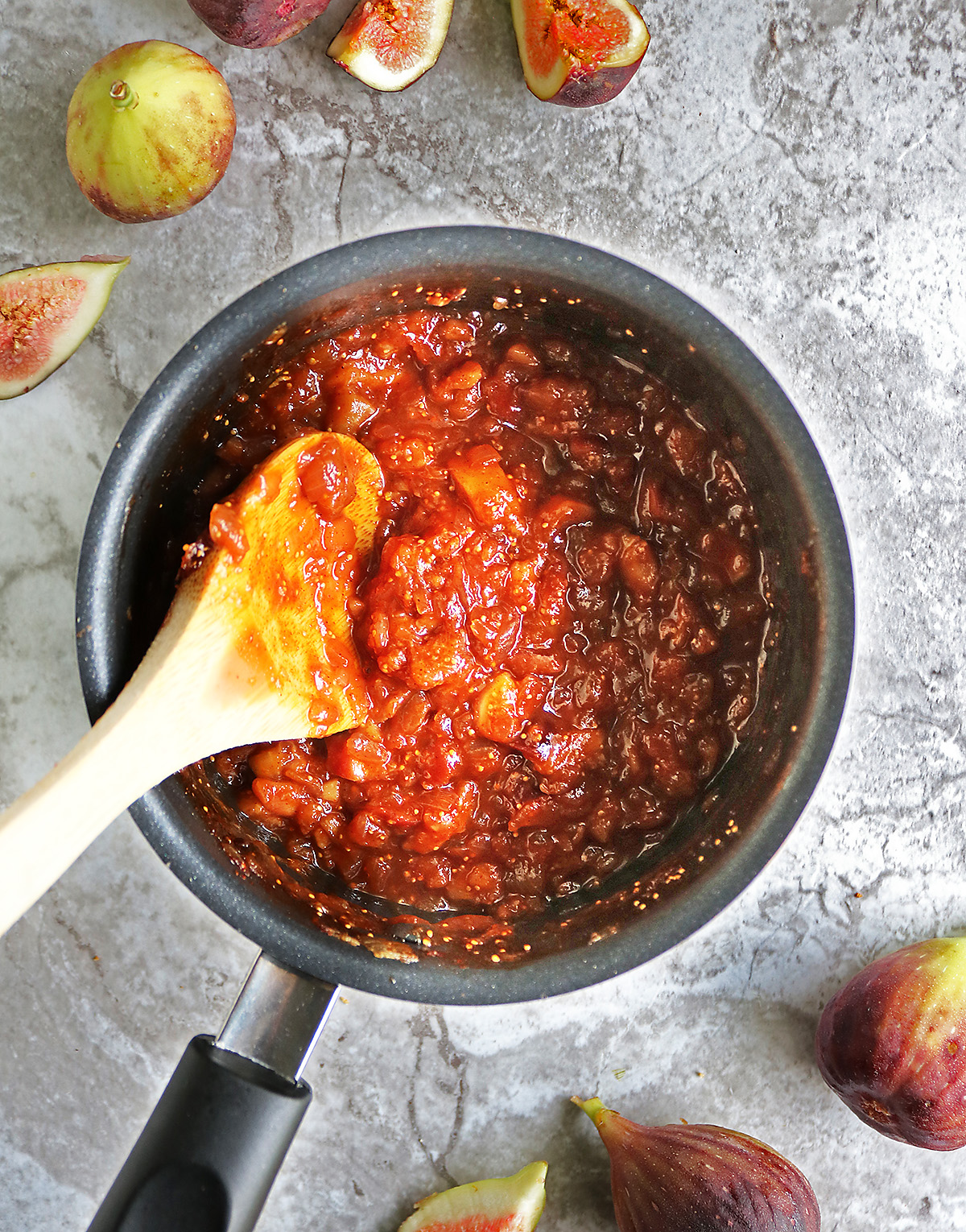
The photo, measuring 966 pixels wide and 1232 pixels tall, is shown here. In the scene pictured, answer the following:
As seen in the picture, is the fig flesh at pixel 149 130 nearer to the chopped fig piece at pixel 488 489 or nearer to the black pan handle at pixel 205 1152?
the chopped fig piece at pixel 488 489

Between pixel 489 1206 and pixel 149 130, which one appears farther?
pixel 489 1206

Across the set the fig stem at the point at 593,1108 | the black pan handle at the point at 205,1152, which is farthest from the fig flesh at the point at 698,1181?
the black pan handle at the point at 205,1152

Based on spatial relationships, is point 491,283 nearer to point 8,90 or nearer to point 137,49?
point 137,49

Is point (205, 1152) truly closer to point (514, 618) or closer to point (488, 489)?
point (514, 618)

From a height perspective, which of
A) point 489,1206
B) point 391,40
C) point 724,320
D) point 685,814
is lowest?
point 489,1206

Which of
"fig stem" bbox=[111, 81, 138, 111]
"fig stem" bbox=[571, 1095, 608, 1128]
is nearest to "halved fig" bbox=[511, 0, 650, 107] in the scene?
"fig stem" bbox=[111, 81, 138, 111]

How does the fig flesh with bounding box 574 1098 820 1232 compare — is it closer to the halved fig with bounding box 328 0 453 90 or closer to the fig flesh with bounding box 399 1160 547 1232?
the fig flesh with bounding box 399 1160 547 1232

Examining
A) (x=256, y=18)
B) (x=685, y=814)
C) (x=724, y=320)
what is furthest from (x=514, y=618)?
(x=256, y=18)
